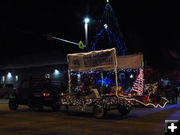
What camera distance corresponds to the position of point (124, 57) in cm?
1578

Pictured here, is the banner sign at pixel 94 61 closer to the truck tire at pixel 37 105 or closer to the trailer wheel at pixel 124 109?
the trailer wheel at pixel 124 109

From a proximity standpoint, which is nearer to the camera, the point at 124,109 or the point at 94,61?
the point at 94,61

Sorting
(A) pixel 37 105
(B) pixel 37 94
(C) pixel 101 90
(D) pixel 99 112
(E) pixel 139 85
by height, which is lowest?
(D) pixel 99 112

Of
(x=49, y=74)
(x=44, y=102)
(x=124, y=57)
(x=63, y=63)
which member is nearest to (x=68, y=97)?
(x=44, y=102)

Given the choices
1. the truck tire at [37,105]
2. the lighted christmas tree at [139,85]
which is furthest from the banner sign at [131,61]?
the truck tire at [37,105]

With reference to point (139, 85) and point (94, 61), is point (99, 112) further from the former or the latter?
point (139, 85)

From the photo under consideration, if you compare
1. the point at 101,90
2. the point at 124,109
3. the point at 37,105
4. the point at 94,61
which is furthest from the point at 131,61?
the point at 37,105

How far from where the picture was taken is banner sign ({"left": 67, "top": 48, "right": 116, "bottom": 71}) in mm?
14242

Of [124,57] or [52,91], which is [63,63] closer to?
[52,91]

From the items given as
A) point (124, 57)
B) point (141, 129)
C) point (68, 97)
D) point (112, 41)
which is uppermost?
point (112, 41)

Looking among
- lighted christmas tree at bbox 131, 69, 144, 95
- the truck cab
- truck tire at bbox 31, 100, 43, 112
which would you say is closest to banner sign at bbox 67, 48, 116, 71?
lighted christmas tree at bbox 131, 69, 144, 95

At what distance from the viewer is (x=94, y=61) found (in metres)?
14.9

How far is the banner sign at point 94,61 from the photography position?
1424cm

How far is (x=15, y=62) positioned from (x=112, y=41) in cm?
2745
